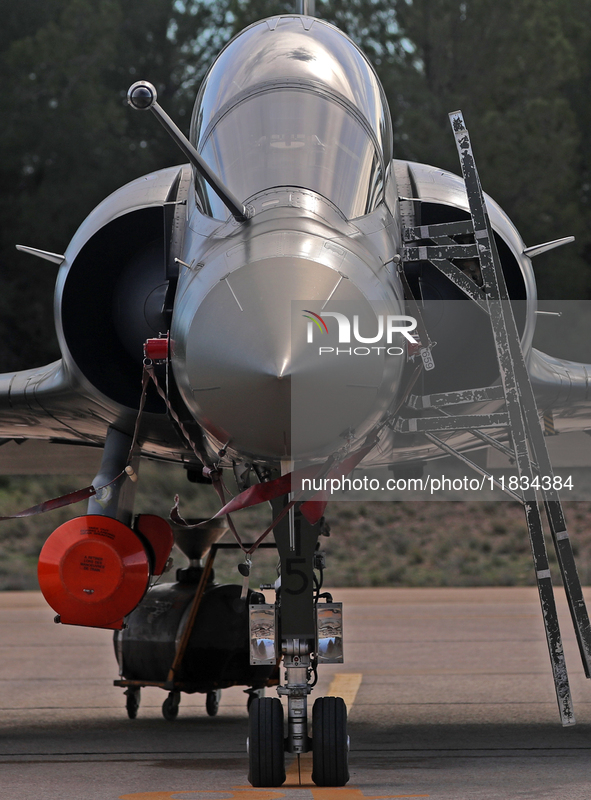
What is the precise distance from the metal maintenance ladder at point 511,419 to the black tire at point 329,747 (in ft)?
3.31

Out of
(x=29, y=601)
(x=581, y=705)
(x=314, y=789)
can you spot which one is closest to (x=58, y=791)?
(x=314, y=789)

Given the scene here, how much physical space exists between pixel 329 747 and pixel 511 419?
1.71 metres

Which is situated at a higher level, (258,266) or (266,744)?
(258,266)

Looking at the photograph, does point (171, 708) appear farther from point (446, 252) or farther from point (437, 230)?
point (446, 252)

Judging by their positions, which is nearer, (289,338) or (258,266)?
(289,338)

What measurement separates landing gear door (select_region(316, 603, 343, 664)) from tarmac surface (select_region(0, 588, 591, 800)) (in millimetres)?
603

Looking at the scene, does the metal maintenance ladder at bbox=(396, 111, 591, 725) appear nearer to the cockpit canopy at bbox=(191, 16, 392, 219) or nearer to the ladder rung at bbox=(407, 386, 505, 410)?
the ladder rung at bbox=(407, 386, 505, 410)

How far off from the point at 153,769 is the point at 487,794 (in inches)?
82.2

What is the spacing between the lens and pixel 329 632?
525 centimetres

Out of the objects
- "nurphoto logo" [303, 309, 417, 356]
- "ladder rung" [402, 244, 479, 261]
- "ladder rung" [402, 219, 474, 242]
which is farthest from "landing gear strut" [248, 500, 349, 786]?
"ladder rung" [402, 219, 474, 242]

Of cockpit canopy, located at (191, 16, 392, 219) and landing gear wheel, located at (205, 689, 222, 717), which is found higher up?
cockpit canopy, located at (191, 16, 392, 219)

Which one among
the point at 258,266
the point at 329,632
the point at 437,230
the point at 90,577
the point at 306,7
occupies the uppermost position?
the point at 306,7

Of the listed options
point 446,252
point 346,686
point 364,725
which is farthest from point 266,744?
point 346,686

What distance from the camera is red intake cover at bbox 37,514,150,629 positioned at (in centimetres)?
585
